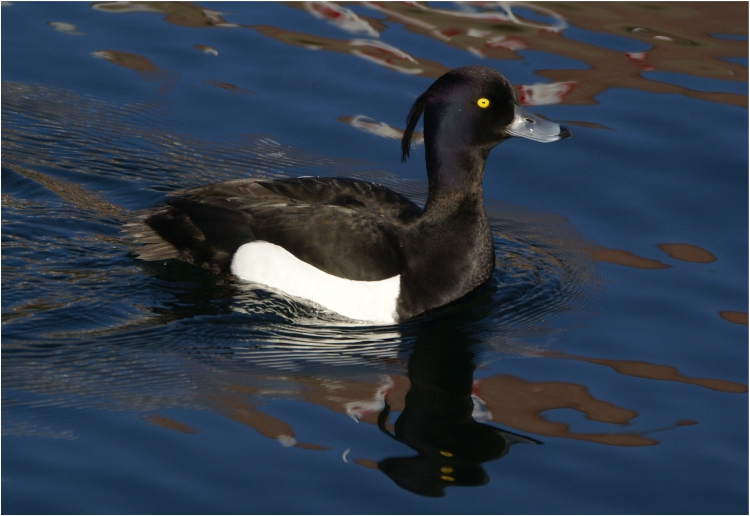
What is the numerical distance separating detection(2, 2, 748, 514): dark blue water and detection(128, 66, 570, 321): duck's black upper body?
0.22 meters

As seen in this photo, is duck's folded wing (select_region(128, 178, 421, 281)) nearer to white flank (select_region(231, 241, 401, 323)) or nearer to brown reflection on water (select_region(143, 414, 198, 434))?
white flank (select_region(231, 241, 401, 323))

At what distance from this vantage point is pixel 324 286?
6172 millimetres

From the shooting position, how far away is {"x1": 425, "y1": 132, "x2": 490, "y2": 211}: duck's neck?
641cm

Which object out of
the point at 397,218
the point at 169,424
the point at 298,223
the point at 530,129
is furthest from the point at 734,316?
the point at 169,424

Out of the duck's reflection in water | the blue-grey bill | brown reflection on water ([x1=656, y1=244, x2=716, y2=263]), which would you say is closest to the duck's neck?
the blue-grey bill

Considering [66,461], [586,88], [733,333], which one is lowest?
[66,461]

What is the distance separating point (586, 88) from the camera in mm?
9438

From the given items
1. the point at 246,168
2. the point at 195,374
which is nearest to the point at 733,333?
the point at 195,374

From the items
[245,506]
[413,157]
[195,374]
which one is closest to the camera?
[245,506]

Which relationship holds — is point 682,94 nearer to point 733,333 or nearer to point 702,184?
point 702,184

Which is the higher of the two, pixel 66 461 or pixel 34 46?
pixel 34 46

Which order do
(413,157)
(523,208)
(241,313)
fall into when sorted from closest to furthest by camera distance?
(241,313) < (523,208) < (413,157)

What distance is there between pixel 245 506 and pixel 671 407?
2.38 meters

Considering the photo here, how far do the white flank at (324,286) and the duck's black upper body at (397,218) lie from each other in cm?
3
